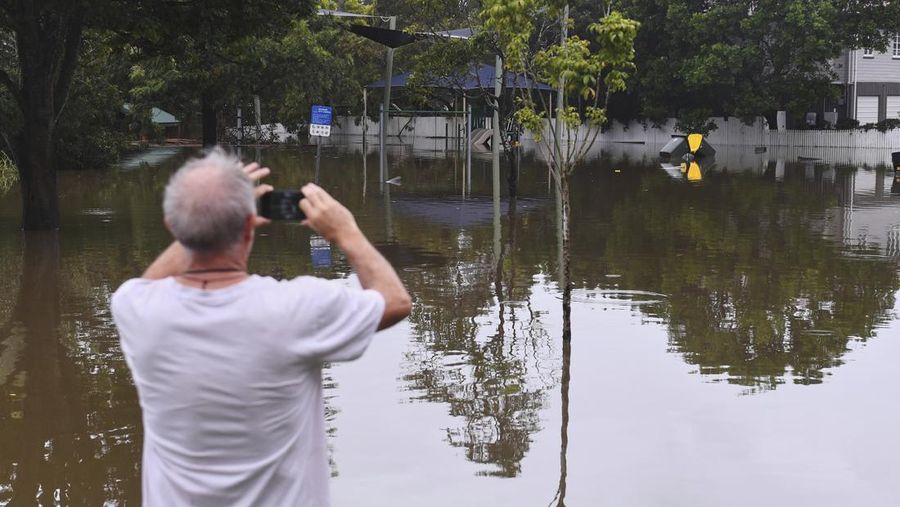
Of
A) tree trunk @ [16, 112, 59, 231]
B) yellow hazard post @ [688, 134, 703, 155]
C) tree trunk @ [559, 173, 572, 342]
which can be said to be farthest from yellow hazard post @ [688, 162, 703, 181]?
tree trunk @ [559, 173, 572, 342]

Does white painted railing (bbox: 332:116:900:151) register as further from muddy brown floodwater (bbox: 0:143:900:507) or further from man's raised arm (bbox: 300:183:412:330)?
man's raised arm (bbox: 300:183:412:330)

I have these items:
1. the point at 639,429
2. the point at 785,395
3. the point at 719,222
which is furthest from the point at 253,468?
the point at 719,222

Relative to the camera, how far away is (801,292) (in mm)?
12602

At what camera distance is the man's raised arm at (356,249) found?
2.98 m

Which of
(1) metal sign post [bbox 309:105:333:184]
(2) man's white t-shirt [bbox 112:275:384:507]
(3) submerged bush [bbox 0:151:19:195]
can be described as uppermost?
(1) metal sign post [bbox 309:105:333:184]

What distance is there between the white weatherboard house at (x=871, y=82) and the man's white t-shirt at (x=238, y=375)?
5571 centimetres

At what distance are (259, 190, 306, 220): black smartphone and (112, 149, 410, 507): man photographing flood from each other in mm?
22

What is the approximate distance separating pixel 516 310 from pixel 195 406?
8.63 meters

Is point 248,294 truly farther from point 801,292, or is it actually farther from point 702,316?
point 801,292

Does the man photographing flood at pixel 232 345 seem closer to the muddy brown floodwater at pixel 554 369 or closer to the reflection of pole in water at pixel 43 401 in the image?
the muddy brown floodwater at pixel 554 369

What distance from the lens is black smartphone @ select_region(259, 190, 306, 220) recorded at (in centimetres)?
295

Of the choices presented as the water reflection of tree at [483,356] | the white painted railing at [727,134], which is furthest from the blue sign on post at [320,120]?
the white painted railing at [727,134]

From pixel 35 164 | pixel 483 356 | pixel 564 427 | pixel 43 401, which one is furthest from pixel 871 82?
pixel 43 401

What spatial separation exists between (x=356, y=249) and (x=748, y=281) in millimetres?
10904
